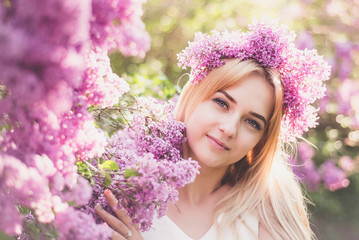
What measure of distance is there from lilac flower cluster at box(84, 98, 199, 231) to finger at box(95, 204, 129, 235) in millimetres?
27

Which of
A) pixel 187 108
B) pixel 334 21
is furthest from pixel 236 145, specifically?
pixel 334 21

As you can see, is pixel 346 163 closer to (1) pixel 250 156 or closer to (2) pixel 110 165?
(1) pixel 250 156

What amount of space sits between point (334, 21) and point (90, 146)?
198 inches

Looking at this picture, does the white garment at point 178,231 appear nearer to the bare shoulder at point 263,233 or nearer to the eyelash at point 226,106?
the bare shoulder at point 263,233

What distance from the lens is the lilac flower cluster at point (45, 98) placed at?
723 millimetres

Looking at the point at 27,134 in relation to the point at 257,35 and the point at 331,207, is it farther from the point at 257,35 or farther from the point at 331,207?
the point at 331,207

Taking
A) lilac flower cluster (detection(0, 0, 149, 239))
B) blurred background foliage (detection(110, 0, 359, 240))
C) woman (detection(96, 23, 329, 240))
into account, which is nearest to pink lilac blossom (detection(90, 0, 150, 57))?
lilac flower cluster (detection(0, 0, 149, 239))

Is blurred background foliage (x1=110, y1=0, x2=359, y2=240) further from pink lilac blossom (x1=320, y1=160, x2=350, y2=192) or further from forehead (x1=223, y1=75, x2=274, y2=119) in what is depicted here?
forehead (x1=223, y1=75, x2=274, y2=119)

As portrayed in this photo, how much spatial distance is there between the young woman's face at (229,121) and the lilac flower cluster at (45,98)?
3.21 ft

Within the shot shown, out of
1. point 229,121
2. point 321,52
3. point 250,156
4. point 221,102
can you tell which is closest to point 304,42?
point 321,52

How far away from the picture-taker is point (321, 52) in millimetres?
5375

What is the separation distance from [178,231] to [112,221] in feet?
2.22

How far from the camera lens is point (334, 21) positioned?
5316 millimetres

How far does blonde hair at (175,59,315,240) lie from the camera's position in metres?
2.04
